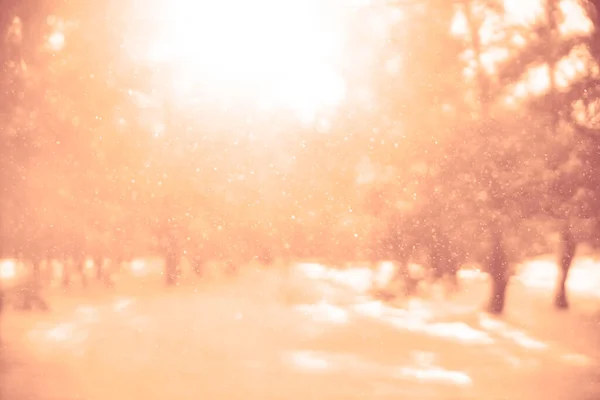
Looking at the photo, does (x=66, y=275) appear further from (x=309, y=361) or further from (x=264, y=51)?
(x=309, y=361)

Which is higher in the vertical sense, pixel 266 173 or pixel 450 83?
pixel 450 83

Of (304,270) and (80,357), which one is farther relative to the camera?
(304,270)

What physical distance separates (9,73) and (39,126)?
4.15ft

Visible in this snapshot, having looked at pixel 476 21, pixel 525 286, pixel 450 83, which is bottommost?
pixel 525 286

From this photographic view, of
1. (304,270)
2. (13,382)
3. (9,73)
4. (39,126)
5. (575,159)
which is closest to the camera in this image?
(13,382)

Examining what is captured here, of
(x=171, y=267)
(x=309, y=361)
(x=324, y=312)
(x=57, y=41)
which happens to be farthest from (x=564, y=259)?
(x=57, y=41)

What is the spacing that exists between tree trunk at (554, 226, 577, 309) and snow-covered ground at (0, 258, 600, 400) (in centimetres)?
33

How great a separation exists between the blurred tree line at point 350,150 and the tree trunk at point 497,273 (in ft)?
0.11

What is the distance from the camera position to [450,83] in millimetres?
12727

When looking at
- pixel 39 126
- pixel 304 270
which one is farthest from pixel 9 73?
pixel 304 270

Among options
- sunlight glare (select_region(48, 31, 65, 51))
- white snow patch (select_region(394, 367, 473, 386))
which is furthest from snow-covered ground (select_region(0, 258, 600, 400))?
sunlight glare (select_region(48, 31, 65, 51))

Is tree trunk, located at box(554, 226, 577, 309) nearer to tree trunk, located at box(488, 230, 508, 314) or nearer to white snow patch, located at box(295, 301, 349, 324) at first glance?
tree trunk, located at box(488, 230, 508, 314)

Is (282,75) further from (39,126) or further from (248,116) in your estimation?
(39,126)

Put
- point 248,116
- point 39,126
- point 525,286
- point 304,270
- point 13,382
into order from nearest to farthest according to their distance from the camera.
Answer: point 13,382, point 39,126, point 248,116, point 525,286, point 304,270
